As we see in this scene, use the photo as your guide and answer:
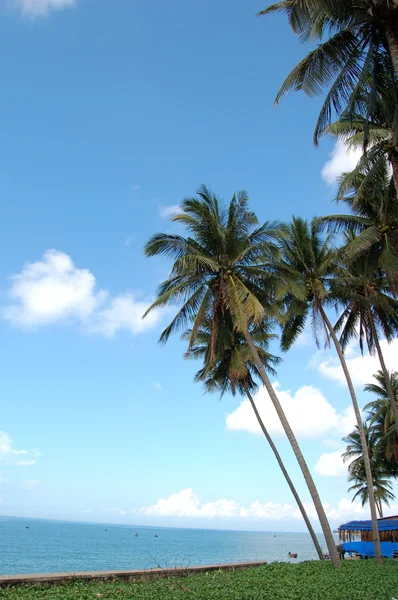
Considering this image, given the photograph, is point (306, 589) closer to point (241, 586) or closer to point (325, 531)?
point (241, 586)

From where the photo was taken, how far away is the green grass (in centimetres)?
751

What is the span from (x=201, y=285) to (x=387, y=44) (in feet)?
30.9

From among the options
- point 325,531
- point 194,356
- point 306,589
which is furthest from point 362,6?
point 194,356

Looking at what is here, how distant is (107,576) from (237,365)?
41.0 ft

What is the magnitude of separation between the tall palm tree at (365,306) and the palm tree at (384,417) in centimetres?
1086

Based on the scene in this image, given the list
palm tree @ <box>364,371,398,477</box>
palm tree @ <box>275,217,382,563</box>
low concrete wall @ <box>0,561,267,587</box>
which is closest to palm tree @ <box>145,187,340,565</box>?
palm tree @ <box>275,217,382,563</box>

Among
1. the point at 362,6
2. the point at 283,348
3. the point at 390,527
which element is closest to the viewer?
the point at 362,6

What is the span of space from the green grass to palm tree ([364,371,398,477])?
22283 millimetres

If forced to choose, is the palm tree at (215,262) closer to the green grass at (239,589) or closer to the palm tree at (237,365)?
the palm tree at (237,365)

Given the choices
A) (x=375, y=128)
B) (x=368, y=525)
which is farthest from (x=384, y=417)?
(x=375, y=128)

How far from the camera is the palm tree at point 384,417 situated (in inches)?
1248

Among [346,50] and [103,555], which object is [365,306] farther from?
[103,555]

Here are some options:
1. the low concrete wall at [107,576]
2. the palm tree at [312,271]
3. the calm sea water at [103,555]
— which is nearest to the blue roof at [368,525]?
the calm sea water at [103,555]

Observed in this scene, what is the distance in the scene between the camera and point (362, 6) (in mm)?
9758
